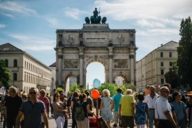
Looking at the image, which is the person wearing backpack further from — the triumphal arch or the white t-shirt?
the triumphal arch

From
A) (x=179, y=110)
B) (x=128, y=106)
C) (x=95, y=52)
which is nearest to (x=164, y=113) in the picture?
(x=179, y=110)

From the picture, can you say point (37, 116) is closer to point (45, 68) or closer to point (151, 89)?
point (151, 89)

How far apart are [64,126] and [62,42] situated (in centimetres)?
5858

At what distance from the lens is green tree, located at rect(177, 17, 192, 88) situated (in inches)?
2330

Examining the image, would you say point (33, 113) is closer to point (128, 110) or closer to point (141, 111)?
point (128, 110)

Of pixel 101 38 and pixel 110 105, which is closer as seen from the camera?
pixel 110 105

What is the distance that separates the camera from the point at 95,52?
74.9 m

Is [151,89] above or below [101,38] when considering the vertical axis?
below

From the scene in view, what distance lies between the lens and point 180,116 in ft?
43.1

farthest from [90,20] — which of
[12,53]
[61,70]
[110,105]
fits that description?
[110,105]

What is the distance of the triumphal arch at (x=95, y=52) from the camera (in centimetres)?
7412

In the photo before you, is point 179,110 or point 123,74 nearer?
point 179,110

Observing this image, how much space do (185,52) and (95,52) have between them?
1926 centimetres

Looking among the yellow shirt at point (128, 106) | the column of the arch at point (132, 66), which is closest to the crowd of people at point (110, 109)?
the yellow shirt at point (128, 106)
